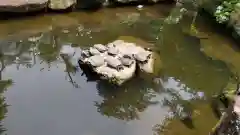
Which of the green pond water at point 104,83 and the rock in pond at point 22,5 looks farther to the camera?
the rock in pond at point 22,5

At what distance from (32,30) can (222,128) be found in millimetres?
4647

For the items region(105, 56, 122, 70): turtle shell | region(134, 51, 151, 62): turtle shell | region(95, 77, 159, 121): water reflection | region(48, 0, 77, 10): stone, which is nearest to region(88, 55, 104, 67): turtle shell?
region(105, 56, 122, 70): turtle shell

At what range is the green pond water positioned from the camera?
4871mm

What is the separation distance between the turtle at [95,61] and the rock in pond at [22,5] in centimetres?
224

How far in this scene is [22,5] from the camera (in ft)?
23.6

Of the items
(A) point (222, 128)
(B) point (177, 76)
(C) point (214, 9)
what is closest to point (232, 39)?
(C) point (214, 9)

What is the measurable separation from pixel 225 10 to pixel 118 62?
283 centimetres

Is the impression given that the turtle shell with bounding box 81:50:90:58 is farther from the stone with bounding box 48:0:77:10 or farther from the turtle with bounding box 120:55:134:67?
the stone with bounding box 48:0:77:10

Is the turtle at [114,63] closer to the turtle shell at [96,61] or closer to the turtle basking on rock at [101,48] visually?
the turtle shell at [96,61]

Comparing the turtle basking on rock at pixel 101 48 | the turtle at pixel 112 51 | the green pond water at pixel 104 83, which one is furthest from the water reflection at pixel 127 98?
the turtle basking on rock at pixel 101 48

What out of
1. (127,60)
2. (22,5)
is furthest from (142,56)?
(22,5)

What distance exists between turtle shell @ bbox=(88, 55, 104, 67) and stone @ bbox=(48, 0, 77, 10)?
2.24 metres

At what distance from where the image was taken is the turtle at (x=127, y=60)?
586 centimetres

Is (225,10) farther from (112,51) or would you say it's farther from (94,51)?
(94,51)
